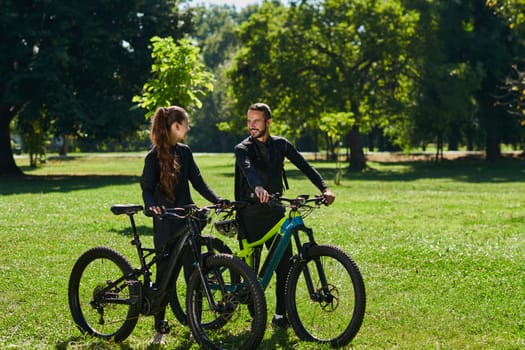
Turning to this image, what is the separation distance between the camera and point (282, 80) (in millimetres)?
40062

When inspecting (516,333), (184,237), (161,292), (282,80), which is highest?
(282,80)

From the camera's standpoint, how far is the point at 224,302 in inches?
Answer: 217

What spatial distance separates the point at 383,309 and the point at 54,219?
1029cm

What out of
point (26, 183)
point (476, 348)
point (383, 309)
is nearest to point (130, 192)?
point (26, 183)

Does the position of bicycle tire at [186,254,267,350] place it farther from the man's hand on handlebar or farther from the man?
the man

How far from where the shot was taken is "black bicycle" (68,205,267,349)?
5.38 m

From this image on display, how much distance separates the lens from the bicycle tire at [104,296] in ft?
19.1

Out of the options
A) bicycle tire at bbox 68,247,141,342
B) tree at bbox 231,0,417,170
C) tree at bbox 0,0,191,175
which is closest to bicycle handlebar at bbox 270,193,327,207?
bicycle tire at bbox 68,247,141,342

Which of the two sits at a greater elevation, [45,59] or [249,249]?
A: [45,59]

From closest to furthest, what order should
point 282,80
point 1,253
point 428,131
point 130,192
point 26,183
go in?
point 1,253 → point 130,192 → point 26,183 → point 282,80 → point 428,131

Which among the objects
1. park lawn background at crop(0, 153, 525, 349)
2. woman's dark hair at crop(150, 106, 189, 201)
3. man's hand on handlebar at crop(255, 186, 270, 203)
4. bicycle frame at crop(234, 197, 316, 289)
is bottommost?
park lawn background at crop(0, 153, 525, 349)

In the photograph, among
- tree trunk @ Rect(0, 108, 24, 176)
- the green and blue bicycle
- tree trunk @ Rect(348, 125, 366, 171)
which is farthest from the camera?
tree trunk @ Rect(348, 125, 366, 171)

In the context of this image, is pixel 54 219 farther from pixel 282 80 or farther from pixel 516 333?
pixel 282 80

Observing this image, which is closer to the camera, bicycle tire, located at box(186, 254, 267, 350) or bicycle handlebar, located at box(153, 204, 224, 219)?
bicycle tire, located at box(186, 254, 267, 350)
